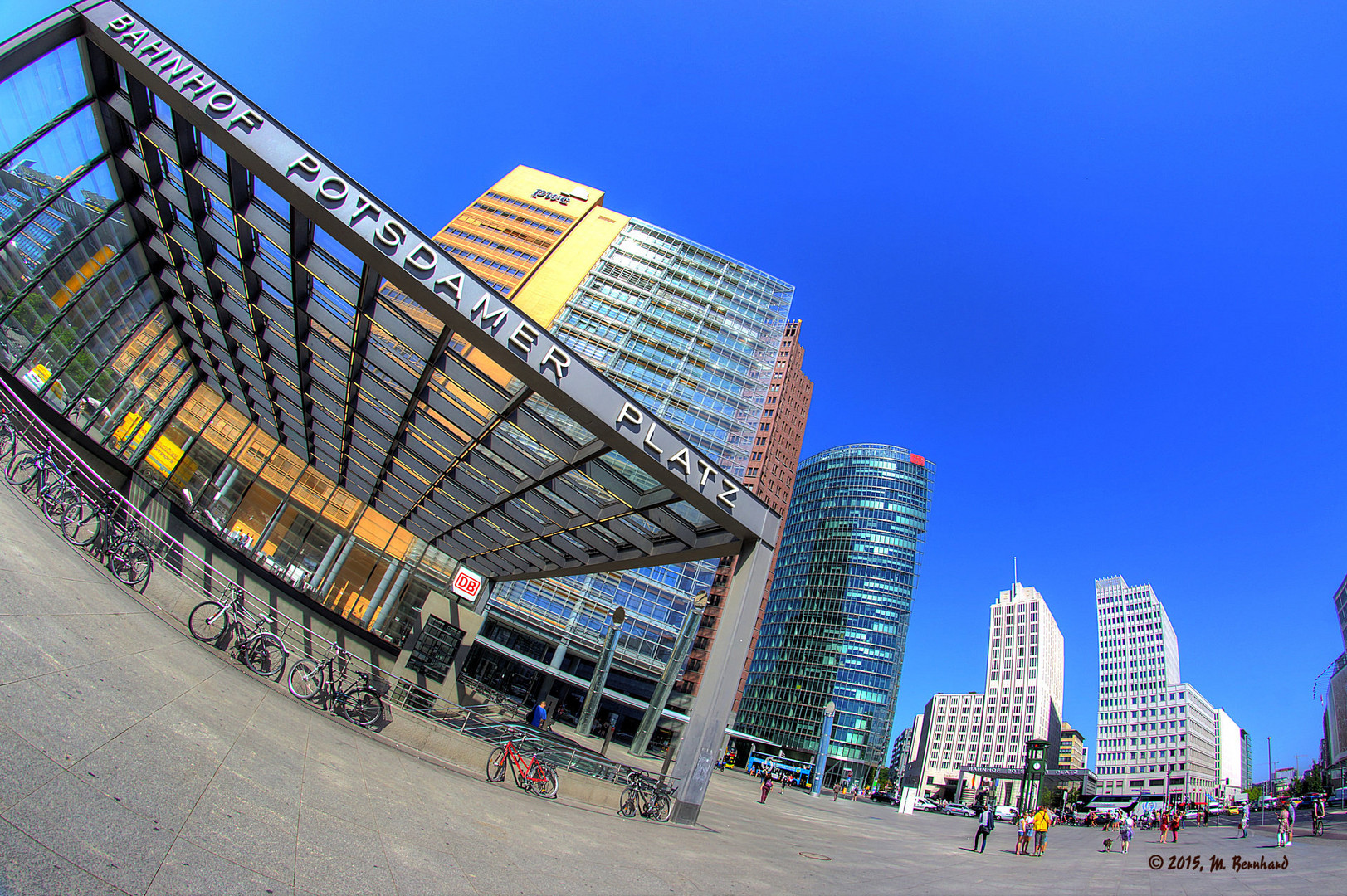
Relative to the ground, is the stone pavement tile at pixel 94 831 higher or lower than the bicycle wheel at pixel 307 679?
higher

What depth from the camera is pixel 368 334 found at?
38.8ft

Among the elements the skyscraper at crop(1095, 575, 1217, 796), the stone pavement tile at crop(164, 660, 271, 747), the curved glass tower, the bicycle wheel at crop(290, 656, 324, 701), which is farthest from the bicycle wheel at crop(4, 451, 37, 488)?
the skyscraper at crop(1095, 575, 1217, 796)

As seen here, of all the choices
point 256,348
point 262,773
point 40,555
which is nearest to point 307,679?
point 40,555

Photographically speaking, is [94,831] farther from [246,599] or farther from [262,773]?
[246,599]

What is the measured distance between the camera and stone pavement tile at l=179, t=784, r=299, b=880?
12.4 ft

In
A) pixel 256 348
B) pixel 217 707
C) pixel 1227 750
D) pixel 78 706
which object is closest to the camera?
pixel 78 706

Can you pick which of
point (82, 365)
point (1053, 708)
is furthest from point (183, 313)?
point (1053, 708)

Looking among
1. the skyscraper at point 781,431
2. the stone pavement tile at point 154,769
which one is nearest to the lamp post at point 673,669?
the stone pavement tile at point 154,769

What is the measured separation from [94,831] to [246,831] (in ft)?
3.32

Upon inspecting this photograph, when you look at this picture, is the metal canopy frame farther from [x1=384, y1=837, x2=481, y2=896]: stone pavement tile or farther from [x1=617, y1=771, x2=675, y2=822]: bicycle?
[x1=384, y1=837, x2=481, y2=896]: stone pavement tile

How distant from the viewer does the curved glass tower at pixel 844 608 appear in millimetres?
101688

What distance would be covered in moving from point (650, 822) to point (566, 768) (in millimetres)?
1898

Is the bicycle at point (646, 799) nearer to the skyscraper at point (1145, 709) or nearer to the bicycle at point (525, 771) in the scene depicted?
the bicycle at point (525, 771)

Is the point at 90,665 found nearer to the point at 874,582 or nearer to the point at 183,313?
the point at 183,313
